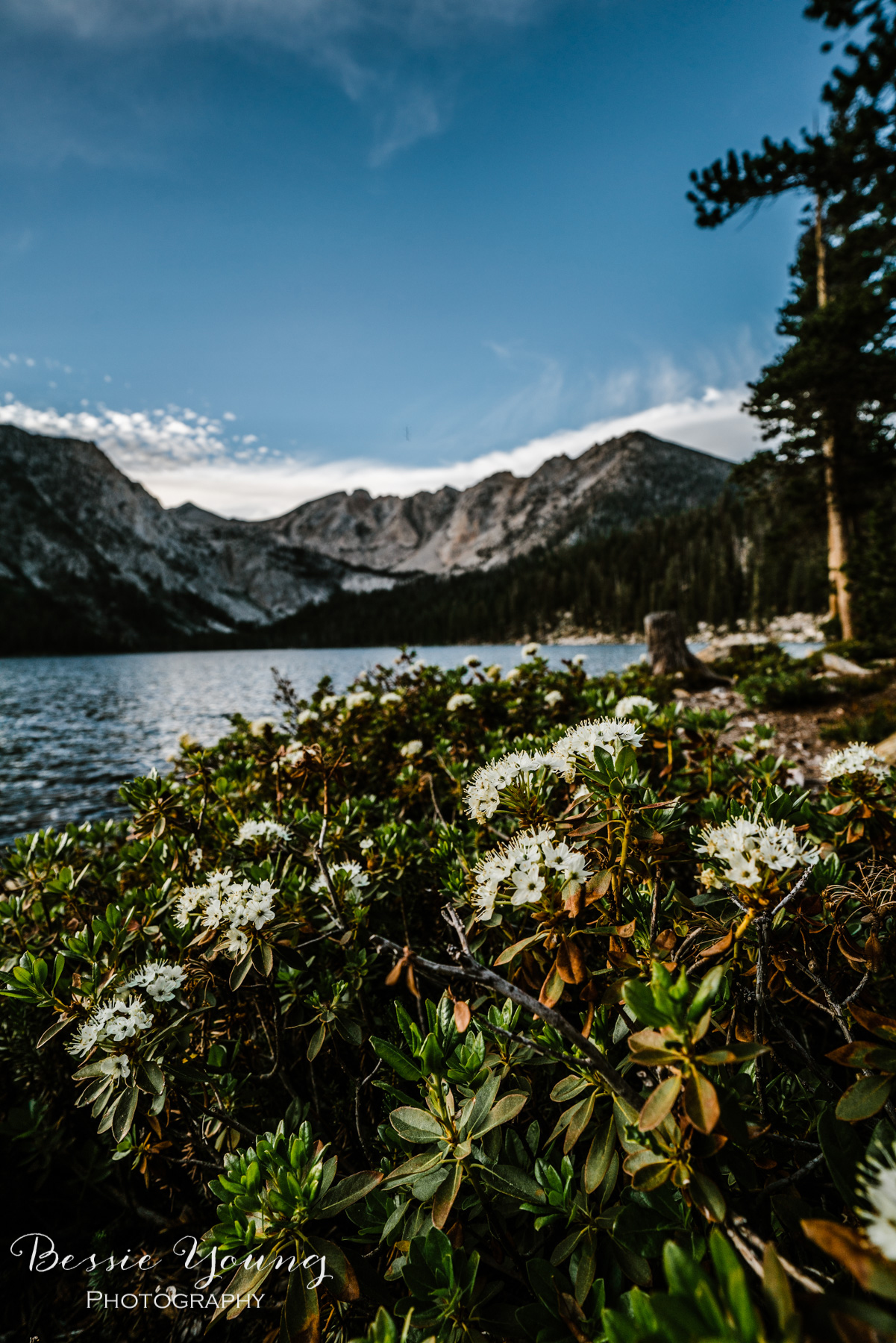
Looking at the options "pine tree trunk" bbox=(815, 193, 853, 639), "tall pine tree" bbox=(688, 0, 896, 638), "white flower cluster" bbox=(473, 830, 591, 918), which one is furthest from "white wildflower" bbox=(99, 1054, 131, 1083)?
"pine tree trunk" bbox=(815, 193, 853, 639)

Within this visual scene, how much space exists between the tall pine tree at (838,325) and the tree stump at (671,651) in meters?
5.35

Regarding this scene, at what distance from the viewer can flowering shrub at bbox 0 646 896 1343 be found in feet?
3.03

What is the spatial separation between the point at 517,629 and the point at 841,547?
78.7 metres

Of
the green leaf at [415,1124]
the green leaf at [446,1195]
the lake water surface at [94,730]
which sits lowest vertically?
the lake water surface at [94,730]

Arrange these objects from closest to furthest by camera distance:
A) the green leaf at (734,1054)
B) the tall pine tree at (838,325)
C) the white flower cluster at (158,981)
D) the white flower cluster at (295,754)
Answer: the green leaf at (734,1054) < the white flower cluster at (158,981) < the white flower cluster at (295,754) < the tall pine tree at (838,325)

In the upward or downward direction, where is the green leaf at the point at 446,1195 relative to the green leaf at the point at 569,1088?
downward

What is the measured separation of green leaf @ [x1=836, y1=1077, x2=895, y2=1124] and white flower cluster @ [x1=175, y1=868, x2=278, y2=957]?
146cm

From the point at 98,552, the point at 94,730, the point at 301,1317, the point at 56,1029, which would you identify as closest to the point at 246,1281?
the point at 301,1317

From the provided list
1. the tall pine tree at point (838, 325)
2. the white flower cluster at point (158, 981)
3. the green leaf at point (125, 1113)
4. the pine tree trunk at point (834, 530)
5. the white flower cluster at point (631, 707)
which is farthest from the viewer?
the pine tree trunk at point (834, 530)

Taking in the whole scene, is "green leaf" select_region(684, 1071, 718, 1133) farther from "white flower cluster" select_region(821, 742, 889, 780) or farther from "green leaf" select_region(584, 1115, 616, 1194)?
"white flower cluster" select_region(821, 742, 889, 780)

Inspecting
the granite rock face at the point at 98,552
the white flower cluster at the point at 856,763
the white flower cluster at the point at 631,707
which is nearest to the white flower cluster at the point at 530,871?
the white flower cluster at the point at 856,763

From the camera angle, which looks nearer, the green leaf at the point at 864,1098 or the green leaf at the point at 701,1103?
the green leaf at the point at 701,1103

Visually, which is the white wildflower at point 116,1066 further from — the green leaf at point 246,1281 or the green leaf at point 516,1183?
the green leaf at point 516,1183

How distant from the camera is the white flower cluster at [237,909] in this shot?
1.63m
